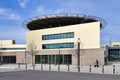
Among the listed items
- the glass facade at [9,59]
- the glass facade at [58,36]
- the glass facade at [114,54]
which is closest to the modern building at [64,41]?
the glass facade at [58,36]

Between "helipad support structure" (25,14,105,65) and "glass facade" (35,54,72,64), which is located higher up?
"helipad support structure" (25,14,105,65)

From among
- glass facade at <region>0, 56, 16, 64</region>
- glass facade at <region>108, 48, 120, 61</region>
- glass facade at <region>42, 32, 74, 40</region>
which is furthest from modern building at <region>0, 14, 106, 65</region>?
glass facade at <region>108, 48, 120, 61</region>

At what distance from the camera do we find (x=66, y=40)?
66.0 meters

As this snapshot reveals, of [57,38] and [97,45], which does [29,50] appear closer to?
[57,38]

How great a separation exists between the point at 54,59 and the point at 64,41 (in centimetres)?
595

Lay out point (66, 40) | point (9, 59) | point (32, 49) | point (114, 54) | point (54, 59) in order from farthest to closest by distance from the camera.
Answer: point (114, 54), point (9, 59), point (32, 49), point (54, 59), point (66, 40)

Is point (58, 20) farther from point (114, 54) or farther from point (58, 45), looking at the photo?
point (114, 54)

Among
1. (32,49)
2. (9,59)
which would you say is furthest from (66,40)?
(9,59)

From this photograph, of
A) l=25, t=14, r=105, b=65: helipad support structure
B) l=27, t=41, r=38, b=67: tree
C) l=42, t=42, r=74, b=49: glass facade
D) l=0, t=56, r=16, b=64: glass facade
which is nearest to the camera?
l=25, t=14, r=105, b=65: helipad support structure

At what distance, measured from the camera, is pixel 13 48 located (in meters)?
109

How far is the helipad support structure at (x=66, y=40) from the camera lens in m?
61.1

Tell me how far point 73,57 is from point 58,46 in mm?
6074

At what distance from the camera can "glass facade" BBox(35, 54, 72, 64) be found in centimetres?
6556

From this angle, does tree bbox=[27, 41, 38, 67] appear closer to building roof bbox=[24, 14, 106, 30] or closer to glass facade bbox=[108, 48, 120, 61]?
building roof bbox=[24, 14, 106, 30]
